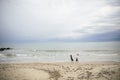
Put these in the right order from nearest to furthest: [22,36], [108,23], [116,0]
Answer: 1. [116,0]
2. [108,23]
3. [22,36]

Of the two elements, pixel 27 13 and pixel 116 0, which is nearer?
pixel 116 0

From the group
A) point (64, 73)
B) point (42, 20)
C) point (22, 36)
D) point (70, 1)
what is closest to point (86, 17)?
point (70, 1)

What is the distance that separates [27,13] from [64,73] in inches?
59.2

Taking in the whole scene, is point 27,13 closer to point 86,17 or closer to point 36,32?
point 36,32

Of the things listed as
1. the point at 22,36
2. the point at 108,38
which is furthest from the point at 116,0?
the point at 22,36

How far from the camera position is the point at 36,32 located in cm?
416

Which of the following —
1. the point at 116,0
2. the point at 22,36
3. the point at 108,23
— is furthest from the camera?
the point at 22,36

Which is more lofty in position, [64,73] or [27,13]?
[27,13]

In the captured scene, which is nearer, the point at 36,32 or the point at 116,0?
the point at 116,0

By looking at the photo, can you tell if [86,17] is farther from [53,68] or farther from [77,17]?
[53,68]

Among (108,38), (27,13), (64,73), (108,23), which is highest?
(27,13)

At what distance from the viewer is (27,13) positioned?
3982mm

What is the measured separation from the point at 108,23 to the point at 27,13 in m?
1.75

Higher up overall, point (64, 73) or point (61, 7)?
point (61, 7)
